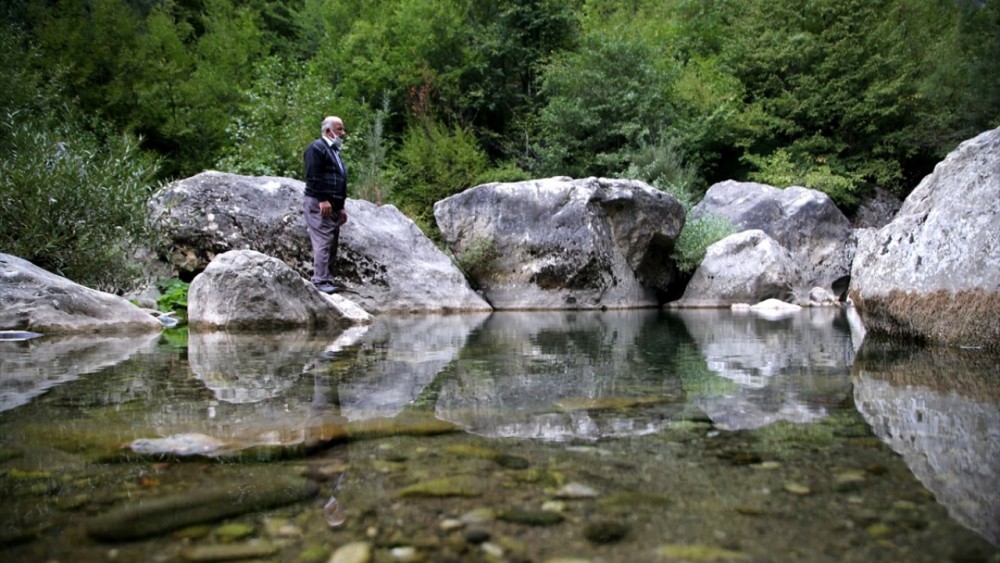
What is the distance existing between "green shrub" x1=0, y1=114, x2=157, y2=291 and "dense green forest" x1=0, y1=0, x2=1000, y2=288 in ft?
20.6

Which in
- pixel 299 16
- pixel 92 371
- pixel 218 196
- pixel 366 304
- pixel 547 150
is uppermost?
pixel 299 16

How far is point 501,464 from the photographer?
1543 mm

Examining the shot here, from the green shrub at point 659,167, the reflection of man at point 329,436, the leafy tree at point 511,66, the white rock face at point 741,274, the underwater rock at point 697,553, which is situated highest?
the leafy tree at point 511,66

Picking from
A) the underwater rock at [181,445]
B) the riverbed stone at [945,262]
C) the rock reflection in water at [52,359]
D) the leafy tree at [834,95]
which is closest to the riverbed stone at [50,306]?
the rock reflection in water at [52,359]

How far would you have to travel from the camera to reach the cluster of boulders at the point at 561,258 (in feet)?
13.8

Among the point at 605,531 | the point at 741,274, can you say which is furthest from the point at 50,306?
the point at 741,274

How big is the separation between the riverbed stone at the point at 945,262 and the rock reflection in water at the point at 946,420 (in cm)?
42

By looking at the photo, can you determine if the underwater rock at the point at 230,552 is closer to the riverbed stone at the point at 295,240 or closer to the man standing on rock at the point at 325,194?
the man standing on rock at the point at 325,194

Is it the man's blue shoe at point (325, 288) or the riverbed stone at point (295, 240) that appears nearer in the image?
the man's blue shoe at point (325, 288)

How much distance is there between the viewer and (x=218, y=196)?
9094 mm

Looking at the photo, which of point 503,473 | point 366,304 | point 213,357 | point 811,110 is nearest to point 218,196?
point 366,304

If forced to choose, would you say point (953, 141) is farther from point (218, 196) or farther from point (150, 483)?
point (150, 483)

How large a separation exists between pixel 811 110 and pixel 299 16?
799 inches

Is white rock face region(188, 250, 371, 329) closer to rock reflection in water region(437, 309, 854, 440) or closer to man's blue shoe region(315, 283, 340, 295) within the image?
man's blue shoe region(315, 283, 340, 295)
